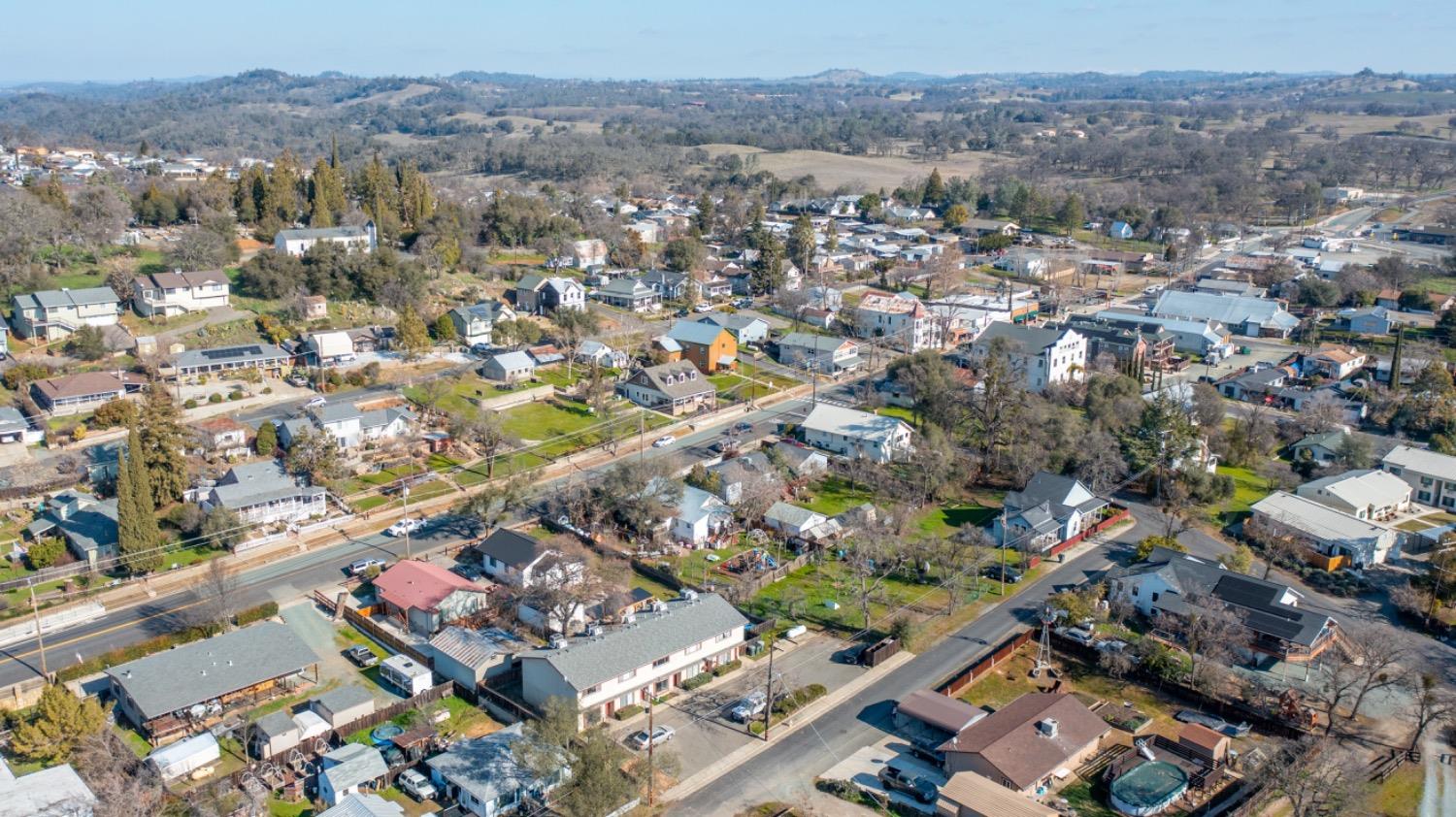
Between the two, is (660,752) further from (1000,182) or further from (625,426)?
(1000,182)

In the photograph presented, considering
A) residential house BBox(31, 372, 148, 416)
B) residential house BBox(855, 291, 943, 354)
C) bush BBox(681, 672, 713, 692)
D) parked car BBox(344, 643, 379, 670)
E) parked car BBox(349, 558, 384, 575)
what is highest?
residential house BBox(31, 372, 148, 416)

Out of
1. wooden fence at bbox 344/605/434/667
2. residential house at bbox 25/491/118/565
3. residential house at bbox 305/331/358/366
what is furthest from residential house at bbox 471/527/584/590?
residential house at bbox 305/331/358/366

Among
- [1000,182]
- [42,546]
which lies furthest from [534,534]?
[1000,182]

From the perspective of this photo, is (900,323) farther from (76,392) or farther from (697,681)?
(76,392)

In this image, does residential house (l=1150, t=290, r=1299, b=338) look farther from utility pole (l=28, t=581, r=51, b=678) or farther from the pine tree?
the pine tree

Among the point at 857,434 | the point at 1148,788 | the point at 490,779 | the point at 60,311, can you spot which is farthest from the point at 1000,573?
the point at 60,311

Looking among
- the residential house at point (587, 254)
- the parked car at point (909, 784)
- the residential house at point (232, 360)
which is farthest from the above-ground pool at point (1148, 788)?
the residential house at point (587, 254)
